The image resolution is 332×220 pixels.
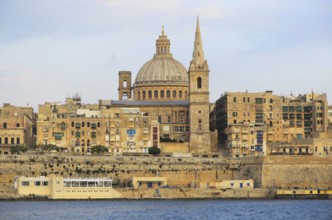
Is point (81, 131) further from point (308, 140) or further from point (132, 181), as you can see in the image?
point (308, 140)

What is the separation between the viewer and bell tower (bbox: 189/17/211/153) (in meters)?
121

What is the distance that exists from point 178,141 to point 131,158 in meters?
12.4

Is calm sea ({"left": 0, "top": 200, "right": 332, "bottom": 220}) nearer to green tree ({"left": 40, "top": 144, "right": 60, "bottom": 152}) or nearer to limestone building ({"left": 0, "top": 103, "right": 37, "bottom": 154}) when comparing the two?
green tree ({"left": 40, "top": 144, "right": 60, "bottom": 152})

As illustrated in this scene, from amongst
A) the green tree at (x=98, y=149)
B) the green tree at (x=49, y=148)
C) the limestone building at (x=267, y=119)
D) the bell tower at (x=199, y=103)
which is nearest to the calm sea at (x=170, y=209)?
the green tree at (x=98, y=149)

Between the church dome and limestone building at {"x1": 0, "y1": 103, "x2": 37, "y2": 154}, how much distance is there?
19.3 m

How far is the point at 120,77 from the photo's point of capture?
462ft

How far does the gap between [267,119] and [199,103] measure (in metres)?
7.86

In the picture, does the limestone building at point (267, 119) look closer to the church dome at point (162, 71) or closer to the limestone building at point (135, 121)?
the limestone building at point (135, 121)

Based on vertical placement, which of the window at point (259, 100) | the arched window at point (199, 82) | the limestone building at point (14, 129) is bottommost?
the limestone building at point (14, 129)

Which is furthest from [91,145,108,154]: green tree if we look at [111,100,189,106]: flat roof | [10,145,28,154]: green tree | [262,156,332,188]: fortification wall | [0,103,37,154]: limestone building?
[262,156,332,188]: fortification wall

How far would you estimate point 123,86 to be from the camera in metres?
141

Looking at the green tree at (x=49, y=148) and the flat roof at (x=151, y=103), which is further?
the flat roof at (x=151, y=103)

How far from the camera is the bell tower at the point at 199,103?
120625 mm

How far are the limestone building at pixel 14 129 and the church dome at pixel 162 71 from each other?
19298 mm
